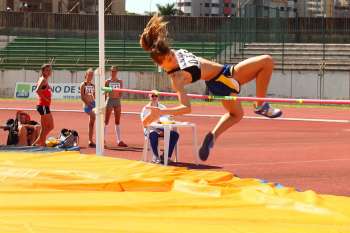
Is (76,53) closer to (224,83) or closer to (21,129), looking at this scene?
(21,129)

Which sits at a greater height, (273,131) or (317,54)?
(317,54)

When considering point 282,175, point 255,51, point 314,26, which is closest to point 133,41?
point 255,51

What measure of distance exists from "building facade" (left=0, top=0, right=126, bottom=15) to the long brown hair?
36.3m

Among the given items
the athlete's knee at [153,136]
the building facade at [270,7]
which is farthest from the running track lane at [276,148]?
the building facade at [270,7]

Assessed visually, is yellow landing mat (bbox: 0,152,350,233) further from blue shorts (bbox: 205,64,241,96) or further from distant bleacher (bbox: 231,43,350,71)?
distant bleacher (bbox: 231,43,350,71)

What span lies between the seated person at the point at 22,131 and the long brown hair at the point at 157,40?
4.92 meters

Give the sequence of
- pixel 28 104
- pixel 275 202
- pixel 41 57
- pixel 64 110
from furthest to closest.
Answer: pixel 41 57 → pixel 28 104 → pixel 64 110 → pixel 275 202

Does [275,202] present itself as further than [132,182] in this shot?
No

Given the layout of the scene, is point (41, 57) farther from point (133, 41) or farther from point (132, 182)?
point (132, 182)

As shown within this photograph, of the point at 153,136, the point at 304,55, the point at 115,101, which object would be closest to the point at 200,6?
the point at 304,55

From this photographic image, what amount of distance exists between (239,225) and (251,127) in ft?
39.3

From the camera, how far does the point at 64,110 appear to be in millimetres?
19922

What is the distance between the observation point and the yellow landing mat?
133 inches

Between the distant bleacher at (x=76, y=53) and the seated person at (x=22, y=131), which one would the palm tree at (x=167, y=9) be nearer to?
the distant bleacher at (x=76, y=53)
